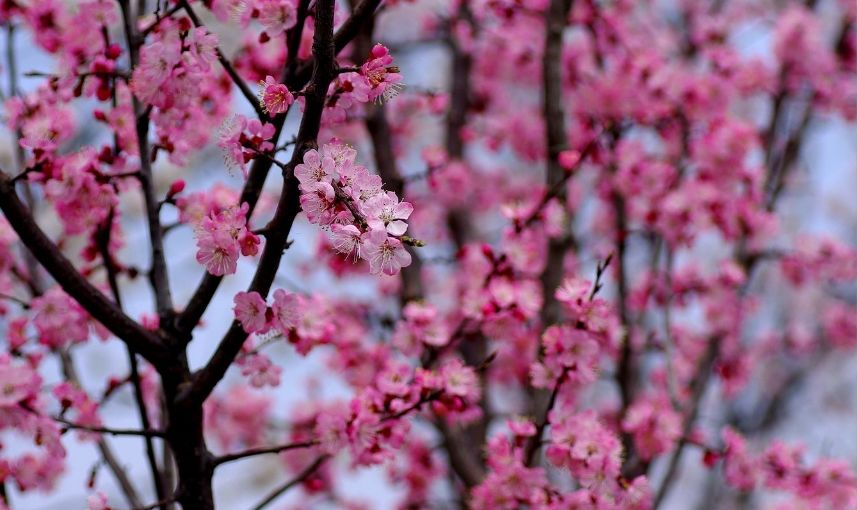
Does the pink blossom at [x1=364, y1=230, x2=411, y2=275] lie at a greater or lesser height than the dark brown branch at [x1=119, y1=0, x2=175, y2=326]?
lesser

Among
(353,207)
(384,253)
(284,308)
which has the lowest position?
(384,253)

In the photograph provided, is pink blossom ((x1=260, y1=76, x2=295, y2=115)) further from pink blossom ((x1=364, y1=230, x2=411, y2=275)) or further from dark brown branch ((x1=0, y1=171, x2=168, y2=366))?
dark brown branch ((x1=0, y1=171, x2=168, y2=366))

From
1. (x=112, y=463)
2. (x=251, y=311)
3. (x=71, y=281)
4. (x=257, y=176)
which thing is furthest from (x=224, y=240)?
(x=112, y=463)

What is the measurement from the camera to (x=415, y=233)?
16.8 feet

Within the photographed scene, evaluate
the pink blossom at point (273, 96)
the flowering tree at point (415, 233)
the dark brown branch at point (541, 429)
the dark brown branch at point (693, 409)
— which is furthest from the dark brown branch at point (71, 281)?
the dark brown branch at point (693, 409)

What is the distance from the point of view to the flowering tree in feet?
7.09

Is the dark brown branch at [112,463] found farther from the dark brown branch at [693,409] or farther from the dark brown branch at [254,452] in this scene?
the dark brown branch at [693,409]

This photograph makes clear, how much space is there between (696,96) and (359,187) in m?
3.98

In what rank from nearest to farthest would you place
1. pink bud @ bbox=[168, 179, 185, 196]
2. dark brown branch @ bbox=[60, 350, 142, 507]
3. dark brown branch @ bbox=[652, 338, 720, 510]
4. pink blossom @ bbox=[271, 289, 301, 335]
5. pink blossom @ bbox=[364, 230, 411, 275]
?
pink blossom @ bbox=[364, 230, 411, 275] → pink blossom @ bbox=[271, 289, 301, 335] → pink bud @ bbox=[168, 179, 185, 196] → dark brown branch @ bbox=[60, 350, 142, 507] → dark brown branch @ bbox=[652, 338, 720, 510]

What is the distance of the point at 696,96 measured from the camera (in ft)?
16.7

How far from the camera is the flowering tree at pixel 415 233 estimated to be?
216 centimetres

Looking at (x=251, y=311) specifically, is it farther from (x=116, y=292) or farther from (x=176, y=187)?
(x=116, y=292)

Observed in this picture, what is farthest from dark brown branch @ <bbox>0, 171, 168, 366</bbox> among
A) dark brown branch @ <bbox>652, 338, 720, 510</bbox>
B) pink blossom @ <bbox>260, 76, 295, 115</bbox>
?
dark brown branch @ <bbox>652, 338, 720, 510</bbox>

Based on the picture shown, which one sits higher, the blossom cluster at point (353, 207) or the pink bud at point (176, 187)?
the pink bud at point (176, 187)
